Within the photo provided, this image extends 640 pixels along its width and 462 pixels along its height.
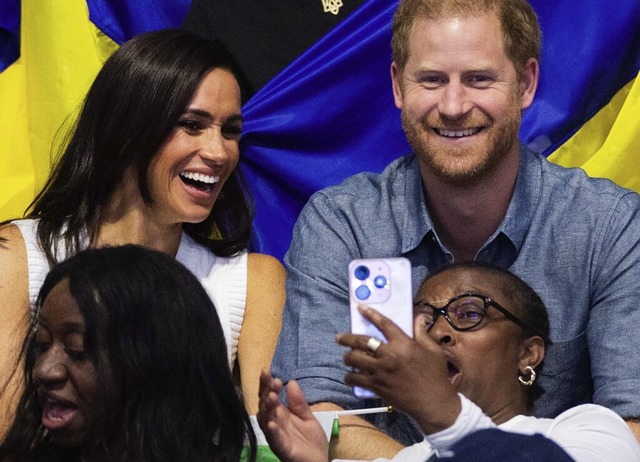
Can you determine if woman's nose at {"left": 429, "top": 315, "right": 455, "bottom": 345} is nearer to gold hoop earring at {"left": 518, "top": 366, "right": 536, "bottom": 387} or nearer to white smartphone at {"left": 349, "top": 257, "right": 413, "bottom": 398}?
gold hoop earring at {"left": 518, "top": 366, "right": 536, "bottom": 387}

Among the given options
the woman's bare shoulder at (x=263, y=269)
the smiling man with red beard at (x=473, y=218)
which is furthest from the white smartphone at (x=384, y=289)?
the woman's bare shoulder at (x=263, y=269)

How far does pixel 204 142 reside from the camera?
3279mm

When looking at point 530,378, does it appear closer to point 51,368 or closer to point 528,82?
point 528,82

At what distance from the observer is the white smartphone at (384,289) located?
2199 mm

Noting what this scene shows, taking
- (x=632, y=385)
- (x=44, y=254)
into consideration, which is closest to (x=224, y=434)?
(x=632, y=385)

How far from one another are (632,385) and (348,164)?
1193 mm

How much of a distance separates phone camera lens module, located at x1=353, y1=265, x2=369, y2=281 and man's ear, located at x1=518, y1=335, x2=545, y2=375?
1.81 ft

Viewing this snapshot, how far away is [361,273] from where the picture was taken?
224 cm

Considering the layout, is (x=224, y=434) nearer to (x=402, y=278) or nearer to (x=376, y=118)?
(x=402, y=278)

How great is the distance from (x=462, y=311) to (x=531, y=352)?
19cm

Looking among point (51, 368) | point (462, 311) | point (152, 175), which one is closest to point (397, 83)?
point (152, 175)

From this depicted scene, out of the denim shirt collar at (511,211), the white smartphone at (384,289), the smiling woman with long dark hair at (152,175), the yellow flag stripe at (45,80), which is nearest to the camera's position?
the white smartphone at (384,289)

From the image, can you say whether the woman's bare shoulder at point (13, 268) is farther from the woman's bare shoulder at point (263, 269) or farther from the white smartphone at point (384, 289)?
the white smartphone at point (384, 289)

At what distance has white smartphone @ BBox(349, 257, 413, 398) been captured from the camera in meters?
2.20
